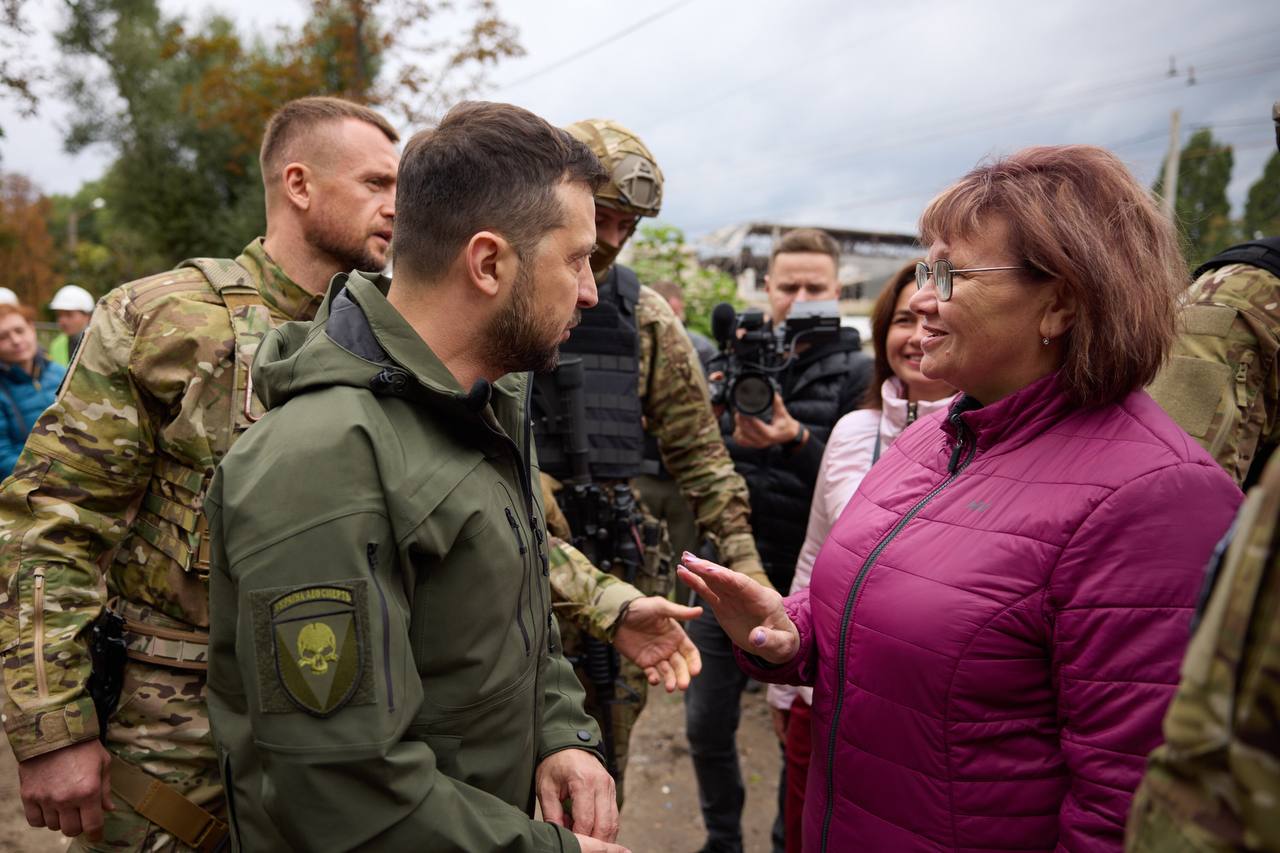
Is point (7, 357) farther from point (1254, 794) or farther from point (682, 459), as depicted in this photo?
point (1254, 794)

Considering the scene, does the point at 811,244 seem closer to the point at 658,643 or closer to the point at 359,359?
the point at 658,643

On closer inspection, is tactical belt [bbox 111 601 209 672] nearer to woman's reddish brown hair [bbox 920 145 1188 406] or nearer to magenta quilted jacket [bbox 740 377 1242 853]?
magenta quilted jacket [bbox 740 377 1242 853]

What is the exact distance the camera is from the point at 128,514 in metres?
2.04

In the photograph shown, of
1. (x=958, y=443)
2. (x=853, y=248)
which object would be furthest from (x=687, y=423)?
(x=853, y=248)

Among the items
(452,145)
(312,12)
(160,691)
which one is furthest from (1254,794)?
(312,12)

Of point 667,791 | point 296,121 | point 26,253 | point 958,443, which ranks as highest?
point 26,253

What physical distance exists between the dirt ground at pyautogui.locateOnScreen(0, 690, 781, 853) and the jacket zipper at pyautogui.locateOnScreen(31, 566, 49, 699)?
7.48ft

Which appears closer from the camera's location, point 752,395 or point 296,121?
point 296,121

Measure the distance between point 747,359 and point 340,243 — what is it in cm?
162

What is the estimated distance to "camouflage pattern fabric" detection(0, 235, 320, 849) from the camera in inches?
73.5

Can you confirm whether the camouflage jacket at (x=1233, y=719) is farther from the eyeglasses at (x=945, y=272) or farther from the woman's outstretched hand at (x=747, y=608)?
the woman's outstretched hand at (x=747, y=608)

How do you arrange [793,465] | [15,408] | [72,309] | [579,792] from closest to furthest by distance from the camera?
1. [579,792]
2. [793,465]
3. [15,408]
4. [72,309]

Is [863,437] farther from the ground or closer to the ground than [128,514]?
closer to the ground

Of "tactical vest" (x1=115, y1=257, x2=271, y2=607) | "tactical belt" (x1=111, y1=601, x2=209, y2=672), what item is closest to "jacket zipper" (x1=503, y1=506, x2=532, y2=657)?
"tactical vest" (x1=115, y1=257, x2=271, y2=607)
